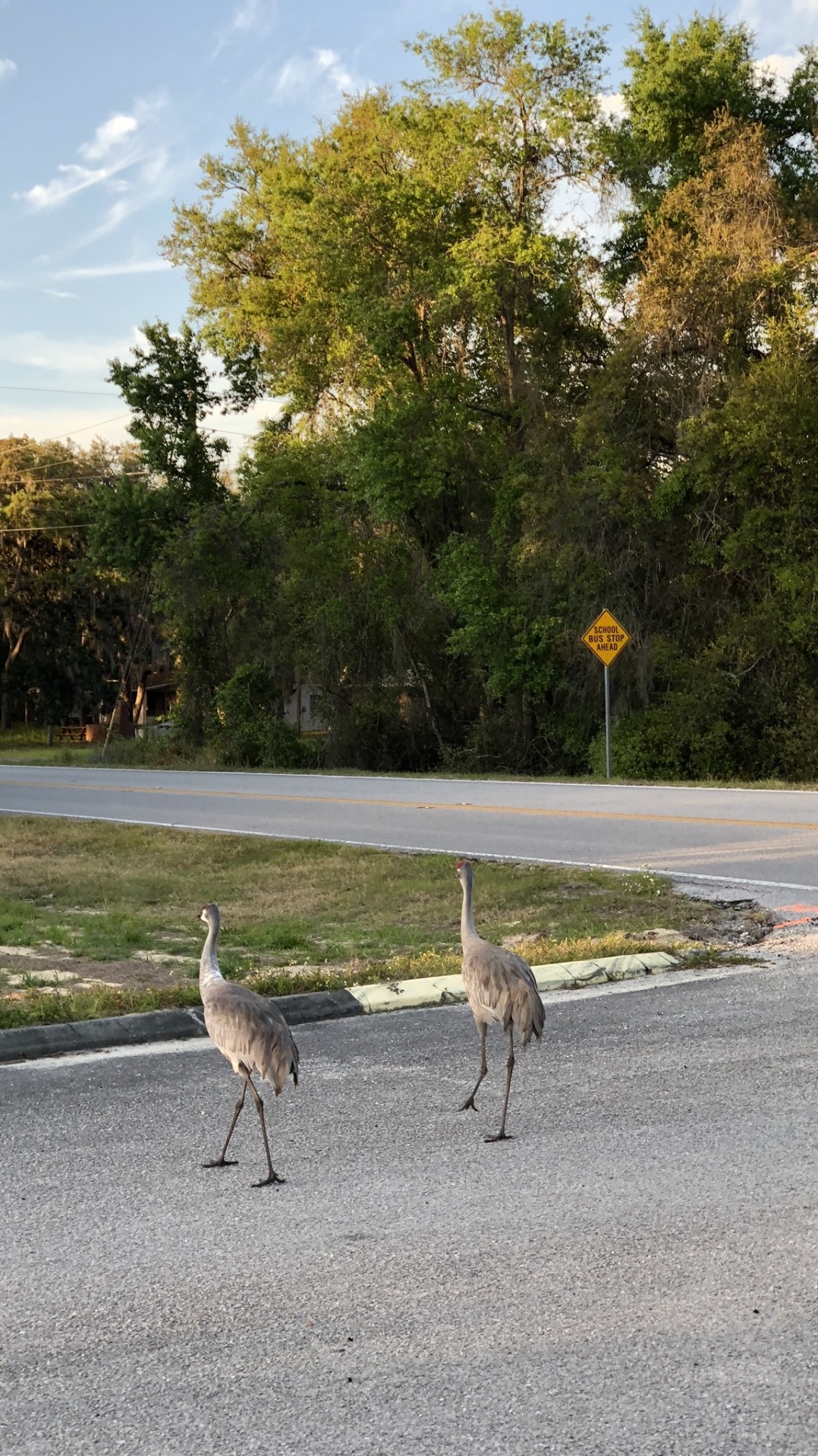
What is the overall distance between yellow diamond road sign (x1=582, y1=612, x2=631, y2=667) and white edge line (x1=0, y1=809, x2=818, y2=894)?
11154 mm

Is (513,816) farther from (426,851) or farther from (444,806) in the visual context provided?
(426,851)

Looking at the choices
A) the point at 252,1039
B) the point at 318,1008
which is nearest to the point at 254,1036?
the point at 252,1039

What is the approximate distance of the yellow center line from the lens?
19.5 meters

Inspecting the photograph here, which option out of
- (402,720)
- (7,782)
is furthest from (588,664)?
(7,782)

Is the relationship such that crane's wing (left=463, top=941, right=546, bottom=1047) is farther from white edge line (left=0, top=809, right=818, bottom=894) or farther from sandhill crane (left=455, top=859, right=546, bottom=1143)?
white edge line (left=0, top=809, right=818, bottom=894)

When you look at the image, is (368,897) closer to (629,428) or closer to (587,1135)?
(587,1135)

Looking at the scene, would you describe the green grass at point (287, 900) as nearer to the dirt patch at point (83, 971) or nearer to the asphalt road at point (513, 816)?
the dirt patch at point (83, 971)

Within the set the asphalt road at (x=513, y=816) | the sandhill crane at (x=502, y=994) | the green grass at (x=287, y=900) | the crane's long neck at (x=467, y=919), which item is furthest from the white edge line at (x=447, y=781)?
the sandhill crane at (x=502, y=994)

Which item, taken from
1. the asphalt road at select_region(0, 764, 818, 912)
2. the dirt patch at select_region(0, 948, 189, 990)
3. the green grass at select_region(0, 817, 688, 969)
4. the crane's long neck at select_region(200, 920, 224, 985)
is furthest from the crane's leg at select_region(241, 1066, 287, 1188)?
the asphalt road at select_region(0, 764, 818, 912)

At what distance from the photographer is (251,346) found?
49281 millimetres

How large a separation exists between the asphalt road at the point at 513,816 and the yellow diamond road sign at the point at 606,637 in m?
4.33

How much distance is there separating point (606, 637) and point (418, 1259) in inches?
1062

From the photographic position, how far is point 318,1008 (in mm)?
9008

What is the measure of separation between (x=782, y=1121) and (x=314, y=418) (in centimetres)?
4136
